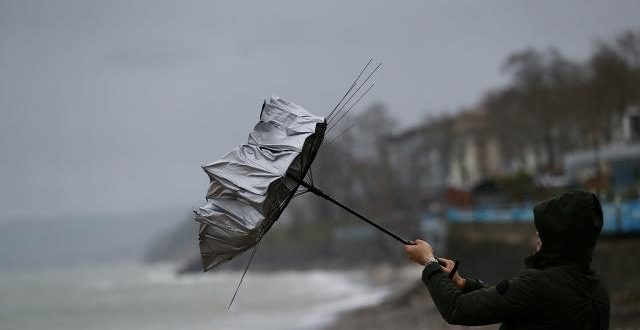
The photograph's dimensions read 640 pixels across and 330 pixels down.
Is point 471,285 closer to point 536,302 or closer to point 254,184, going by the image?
point 536,302

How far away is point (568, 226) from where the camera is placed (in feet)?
10.4

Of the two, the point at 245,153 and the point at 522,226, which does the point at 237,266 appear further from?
the point at 245,153

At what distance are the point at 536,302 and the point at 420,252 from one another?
561 mm

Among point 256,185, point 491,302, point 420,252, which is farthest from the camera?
point 256,185

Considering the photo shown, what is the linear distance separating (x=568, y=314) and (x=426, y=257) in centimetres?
60

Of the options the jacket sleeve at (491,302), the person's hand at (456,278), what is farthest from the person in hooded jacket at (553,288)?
the person's hand at (456,278)

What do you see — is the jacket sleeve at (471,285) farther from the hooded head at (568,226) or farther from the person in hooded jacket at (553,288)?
the hooded head at (568,226)

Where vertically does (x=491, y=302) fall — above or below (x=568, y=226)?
below

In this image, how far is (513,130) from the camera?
220ft

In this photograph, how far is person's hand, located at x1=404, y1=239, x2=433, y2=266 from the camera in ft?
11.6

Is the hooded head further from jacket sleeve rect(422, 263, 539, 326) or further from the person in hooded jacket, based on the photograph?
jacket sleeve rect(422, 263, 539, 326)


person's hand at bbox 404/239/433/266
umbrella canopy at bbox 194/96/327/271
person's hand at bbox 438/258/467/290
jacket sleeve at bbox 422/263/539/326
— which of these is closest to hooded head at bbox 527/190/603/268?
jacket sleeve at bbox 422/263/539/326

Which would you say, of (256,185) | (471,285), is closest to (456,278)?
(471,285)

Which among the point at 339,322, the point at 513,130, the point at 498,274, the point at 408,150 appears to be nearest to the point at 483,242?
the point at 498,274
